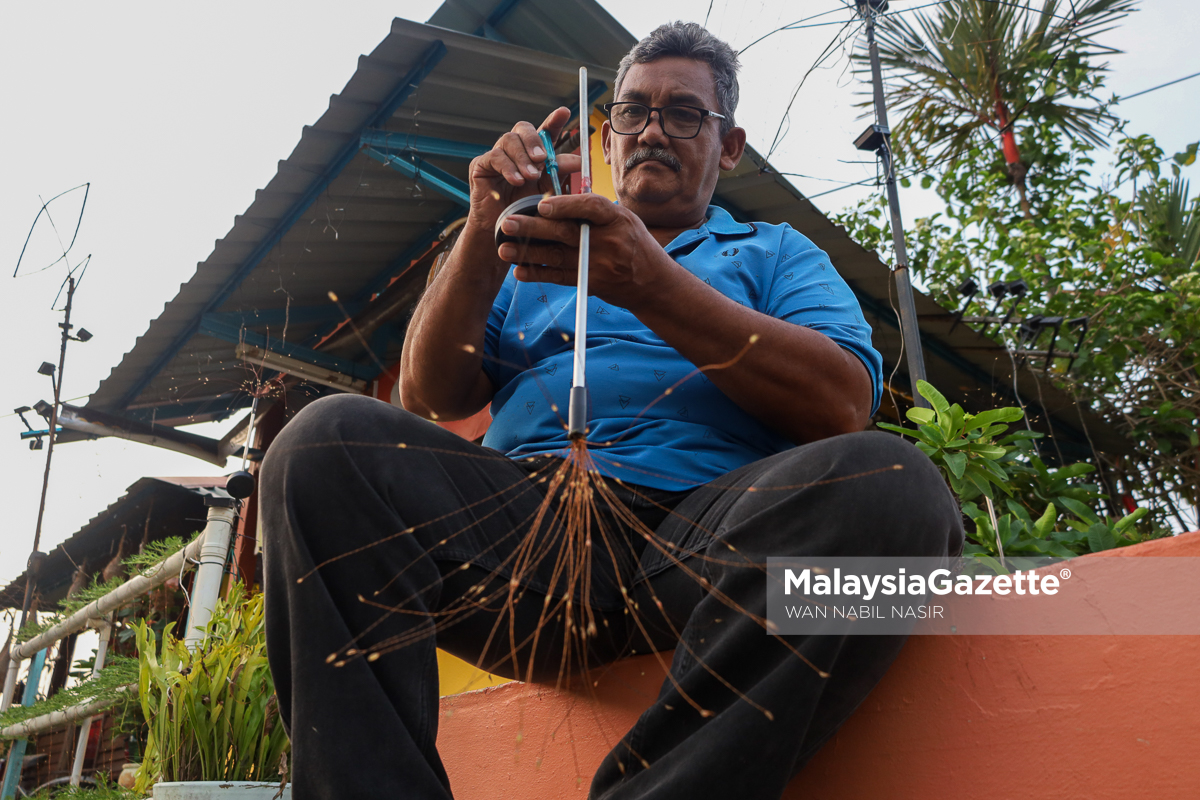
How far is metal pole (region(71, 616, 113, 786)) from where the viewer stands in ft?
9.68

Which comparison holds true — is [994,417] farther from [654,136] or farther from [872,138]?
[872,138]

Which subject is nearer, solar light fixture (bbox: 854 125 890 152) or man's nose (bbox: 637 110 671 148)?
man's nose (bbox: 637 110 671 148)

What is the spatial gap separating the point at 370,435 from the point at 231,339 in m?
4.13

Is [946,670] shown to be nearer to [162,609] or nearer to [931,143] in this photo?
[162,609]

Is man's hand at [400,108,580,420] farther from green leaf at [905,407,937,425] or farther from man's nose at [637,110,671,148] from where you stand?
green leaf at [905,407,937,425]

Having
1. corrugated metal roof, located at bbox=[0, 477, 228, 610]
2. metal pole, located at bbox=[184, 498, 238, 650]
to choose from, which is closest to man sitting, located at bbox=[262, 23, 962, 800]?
metal pole, located at bbox=[184, 498, 238, 650]

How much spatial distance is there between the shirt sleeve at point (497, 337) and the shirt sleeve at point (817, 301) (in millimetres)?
508

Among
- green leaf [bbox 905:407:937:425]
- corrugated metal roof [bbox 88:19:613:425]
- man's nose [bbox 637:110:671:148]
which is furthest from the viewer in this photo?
corrugated metal roof [bbox 88:19:613:425]

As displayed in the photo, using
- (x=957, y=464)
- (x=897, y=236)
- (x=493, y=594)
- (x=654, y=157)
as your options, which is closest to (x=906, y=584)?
(x=493, y=594)

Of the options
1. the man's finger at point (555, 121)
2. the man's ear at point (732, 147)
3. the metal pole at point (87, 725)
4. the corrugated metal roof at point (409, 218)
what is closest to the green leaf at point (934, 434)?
the man's ear at point (732, 147)

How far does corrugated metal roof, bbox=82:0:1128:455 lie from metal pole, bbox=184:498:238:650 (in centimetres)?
185

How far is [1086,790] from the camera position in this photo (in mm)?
904

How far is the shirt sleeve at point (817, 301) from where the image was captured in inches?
54.0

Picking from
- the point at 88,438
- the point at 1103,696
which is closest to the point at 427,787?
the point at 1103,696
